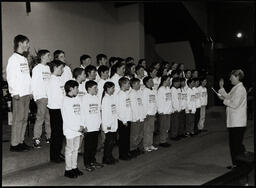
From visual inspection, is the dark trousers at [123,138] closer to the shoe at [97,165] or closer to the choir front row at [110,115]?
the choir front row at [110,115]

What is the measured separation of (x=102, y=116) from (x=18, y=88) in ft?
4.15

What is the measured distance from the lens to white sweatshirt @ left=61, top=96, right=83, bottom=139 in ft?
14.8

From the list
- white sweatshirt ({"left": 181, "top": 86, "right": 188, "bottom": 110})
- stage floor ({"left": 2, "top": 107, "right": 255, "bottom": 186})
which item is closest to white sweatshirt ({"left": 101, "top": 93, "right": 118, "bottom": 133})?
stage floor ({"left": 2, "top": 107, "right": 255, "bottom": 186})

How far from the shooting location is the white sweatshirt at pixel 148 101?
5.94m

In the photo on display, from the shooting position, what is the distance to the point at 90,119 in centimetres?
477

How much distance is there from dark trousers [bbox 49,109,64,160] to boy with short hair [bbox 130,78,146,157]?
1.24m

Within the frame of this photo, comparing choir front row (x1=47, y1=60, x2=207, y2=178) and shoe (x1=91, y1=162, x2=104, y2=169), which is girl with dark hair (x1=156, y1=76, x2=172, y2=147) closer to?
choir front row (x1=47, y1=60, x2=207, y2=178)

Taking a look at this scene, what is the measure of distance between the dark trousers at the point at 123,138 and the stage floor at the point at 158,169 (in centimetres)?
19

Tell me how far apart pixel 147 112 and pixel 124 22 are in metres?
6.13

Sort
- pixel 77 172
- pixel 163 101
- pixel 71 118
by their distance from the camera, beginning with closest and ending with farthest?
pixel 71 118 → pixel 77 172 → pixel 163 101

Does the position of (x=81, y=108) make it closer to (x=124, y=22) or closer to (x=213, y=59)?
(x=124, y=22)

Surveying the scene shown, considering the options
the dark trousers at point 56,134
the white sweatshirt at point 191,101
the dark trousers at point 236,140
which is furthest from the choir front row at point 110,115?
the dark trousers at point 236,140

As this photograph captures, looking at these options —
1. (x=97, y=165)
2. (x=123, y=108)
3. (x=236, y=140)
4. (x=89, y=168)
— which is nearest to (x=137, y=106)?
(x=123, y=108)

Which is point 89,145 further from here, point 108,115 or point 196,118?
point 196,118
